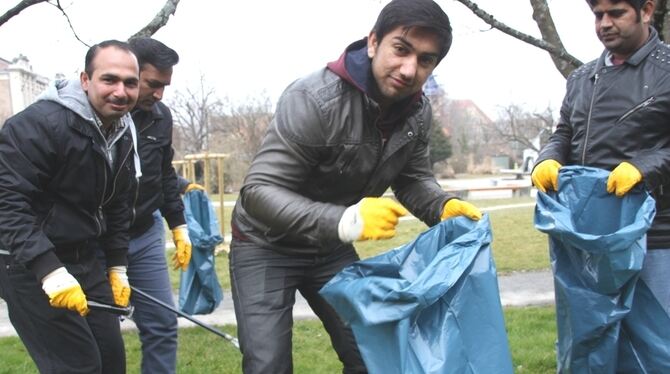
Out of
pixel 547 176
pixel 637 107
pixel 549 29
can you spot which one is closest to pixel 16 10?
pixel 547 176

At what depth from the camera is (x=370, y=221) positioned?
6.28 feet

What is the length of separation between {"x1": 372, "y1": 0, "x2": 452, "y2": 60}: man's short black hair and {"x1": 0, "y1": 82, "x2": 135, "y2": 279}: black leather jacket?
126cm

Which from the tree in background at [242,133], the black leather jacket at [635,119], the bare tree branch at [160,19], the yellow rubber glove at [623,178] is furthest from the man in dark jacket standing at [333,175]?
the tree in background at [242,133]

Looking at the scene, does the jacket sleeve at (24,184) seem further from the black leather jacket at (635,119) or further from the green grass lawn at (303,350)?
the black leather jacket at (635,119)

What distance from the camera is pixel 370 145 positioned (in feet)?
7.50

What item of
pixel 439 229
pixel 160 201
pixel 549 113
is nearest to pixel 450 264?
pixel 439 229

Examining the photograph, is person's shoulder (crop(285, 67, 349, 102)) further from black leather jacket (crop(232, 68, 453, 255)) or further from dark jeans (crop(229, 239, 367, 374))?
dark jeans (crop(229, 239, 367, 374))

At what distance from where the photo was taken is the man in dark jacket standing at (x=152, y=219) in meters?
3.39

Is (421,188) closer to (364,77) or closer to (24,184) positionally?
(364,77)

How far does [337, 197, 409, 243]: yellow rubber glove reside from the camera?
75.2 inches

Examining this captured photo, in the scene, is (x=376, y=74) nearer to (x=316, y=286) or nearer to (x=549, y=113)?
(x=316, y=286)

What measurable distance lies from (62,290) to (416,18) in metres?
1.59

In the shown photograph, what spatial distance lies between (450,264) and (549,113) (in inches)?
1135

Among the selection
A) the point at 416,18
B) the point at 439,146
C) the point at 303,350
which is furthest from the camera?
the point at 439,146
